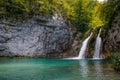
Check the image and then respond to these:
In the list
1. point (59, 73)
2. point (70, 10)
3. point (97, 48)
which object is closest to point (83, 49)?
point (97, 48)

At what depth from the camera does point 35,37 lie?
47094mm

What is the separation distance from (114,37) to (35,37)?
49.4 feet

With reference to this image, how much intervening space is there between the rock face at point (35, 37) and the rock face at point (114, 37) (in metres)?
10.6

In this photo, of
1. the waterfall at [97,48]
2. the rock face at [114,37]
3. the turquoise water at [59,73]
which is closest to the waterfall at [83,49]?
the waterfall at [97,48]

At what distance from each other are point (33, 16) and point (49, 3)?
18.8 feet

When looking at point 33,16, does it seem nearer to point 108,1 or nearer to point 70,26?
point 70,26

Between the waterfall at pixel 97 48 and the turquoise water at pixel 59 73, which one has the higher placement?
the waterfall at pixel 97 48

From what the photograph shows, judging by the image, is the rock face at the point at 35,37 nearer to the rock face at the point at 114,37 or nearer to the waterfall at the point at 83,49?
the waterfall at the point at 83,49

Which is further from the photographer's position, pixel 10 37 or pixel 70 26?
pixel 70 26

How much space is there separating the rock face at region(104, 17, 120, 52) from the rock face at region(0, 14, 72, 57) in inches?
418

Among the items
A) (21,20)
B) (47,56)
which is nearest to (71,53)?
(47,56)

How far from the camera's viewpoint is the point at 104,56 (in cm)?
4197

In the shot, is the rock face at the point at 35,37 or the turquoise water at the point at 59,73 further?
the rock face at the point at 35,37

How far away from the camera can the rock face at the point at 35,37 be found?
147 ft
